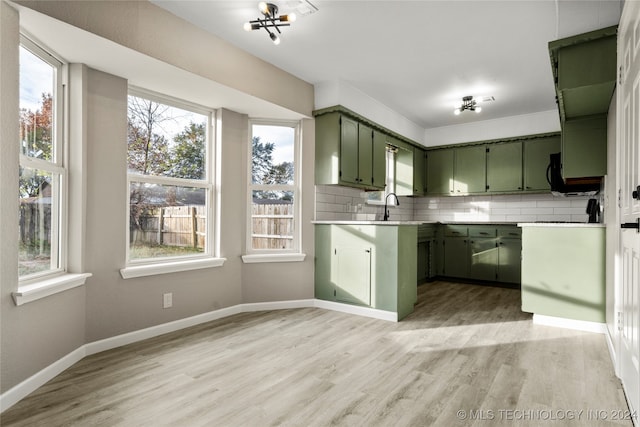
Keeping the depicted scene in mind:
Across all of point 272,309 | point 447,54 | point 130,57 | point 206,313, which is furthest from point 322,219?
point 130,57

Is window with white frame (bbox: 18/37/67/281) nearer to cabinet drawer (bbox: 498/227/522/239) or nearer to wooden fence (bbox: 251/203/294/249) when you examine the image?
Result: wooden fence (bbox: 251/203/294/249)

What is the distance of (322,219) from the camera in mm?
4375

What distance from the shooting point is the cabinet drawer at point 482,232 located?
18.0ft

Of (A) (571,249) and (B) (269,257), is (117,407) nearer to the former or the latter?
(B) (269,257)

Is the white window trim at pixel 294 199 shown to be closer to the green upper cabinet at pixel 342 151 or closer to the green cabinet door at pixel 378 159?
the green upper cabinet at pixel 342 151

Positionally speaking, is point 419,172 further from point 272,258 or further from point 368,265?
point 272,258

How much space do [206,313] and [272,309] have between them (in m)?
0.76

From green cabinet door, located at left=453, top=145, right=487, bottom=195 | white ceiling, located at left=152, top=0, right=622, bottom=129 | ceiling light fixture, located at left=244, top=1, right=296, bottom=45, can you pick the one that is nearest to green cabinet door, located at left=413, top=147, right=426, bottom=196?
green cabinet door, located at left=453, top=145, right=487, bottom=195

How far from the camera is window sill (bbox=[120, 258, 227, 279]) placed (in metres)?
3.03

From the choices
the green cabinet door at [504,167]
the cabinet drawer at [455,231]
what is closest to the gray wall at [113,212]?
the cabinet drawer at [455,231]

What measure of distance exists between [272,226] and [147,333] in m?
1.69

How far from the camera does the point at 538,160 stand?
17.7 ft

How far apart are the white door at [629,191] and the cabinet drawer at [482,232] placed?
10.2ft

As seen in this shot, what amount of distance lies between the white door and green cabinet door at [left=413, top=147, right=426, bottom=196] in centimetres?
371
